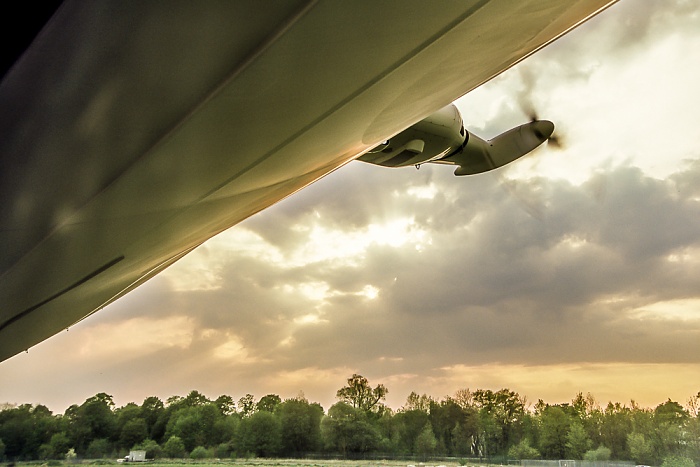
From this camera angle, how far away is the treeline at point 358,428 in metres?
22.8

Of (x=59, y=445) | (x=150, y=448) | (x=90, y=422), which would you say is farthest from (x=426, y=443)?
(x=59, y=445)

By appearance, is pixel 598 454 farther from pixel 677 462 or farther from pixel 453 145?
pixel 453 145

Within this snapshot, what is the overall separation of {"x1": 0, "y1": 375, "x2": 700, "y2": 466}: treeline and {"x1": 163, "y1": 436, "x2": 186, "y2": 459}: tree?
7cm

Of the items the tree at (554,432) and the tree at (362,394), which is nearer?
the tree at (554,432)

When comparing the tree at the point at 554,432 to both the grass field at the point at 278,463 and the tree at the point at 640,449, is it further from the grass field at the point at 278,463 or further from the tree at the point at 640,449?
the grass field at the point at 278,463

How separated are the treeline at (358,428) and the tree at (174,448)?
0.22ft

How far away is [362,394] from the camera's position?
3228 cm

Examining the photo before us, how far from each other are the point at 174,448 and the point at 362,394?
1283 centimetres

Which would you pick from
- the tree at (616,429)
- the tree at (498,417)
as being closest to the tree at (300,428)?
the tree at (498,417)

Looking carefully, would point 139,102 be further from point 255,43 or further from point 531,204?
point 531,204

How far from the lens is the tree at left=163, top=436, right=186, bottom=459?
30.5m

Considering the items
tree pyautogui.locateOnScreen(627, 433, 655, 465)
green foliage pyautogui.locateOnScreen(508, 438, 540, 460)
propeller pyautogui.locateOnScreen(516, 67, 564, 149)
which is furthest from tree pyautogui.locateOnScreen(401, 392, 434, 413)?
propeller pyautogui.locateOnScreen(516, 67, 564, 149)

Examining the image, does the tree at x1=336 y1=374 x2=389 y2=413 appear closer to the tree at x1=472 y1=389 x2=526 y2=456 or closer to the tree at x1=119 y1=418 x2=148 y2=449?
the tree at x1=472 y1=389 x2=526 y2=456

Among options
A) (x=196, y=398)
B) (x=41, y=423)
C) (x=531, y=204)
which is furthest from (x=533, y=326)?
(x=531, y=204)
